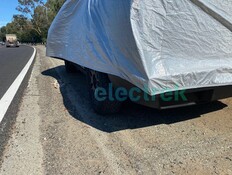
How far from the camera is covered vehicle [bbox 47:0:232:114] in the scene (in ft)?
9.19

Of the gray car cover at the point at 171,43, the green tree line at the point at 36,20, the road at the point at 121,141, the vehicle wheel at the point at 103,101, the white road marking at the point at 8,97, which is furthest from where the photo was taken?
the green tree line at the point at 36,20

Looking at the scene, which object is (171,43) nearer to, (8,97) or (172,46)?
(172,46)

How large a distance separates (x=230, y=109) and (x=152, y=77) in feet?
6.94

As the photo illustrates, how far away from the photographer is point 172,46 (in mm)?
2920

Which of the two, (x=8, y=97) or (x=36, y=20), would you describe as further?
(x=36, y=20)

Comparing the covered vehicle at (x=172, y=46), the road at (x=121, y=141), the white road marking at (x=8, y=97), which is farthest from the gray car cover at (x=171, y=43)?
the white road marking at (x=8, y=97)

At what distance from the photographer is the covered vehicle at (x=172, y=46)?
2.80 m

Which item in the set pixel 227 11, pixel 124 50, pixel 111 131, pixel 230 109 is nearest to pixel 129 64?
pixel 124 50

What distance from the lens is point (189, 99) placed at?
130 inches

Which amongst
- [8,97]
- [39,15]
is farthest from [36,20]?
[8,97]

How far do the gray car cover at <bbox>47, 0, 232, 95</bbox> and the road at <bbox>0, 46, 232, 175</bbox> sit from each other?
29.9 inches

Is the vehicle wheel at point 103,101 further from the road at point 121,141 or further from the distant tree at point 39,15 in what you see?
the distant tree at point 39,15

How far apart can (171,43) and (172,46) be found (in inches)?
1.4

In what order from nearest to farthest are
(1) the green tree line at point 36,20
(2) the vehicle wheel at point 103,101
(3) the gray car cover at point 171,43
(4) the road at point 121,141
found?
(4) the road at point 121,141 < (3) the gray car cover at point 171,43 < (2) the vehicle wheel at point 103,101 < (1) the green tree line at point 36,20
